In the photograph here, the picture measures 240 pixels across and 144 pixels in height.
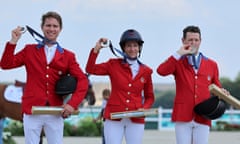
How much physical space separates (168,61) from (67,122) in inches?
635

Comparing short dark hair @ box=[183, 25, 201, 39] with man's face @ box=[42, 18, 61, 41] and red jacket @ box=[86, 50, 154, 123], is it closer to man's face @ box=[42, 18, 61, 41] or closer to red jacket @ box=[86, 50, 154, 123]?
red jacket @ box=[86, 50, 154, 123]

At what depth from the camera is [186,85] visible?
327 inches

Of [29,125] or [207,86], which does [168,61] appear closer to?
[207,86]

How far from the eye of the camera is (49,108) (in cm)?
745

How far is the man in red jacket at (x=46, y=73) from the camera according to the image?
24.8 feet

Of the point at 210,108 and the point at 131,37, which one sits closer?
the point at 210,108

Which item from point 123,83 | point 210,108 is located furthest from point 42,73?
point 210,108

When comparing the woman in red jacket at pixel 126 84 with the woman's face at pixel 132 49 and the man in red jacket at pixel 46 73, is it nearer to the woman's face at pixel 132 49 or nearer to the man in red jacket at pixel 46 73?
the woman's face at pixel 132 49

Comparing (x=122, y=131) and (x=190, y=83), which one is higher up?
(x=190, y=83)

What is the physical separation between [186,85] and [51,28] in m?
1.74

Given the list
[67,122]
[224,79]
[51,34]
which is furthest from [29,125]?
[224,79]

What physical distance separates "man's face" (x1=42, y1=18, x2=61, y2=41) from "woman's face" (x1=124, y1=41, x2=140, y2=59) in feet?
3.12

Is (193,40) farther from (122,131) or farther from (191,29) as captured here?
(122,131)

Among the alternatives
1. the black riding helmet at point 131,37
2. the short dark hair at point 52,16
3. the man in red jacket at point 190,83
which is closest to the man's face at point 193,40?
the man in red jacket at point 190,83
